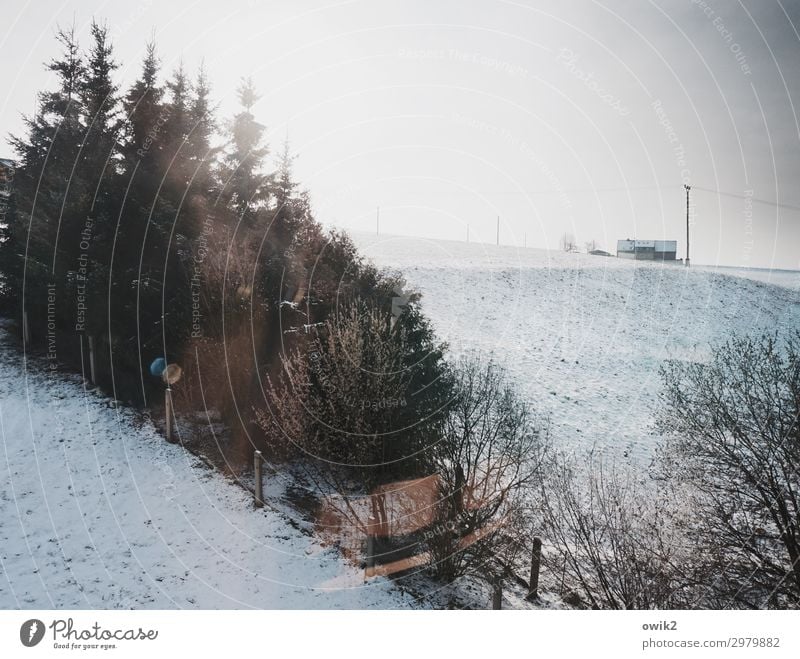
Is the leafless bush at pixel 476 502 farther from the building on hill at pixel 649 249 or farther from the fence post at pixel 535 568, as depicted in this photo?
the building on hill at pixel 649 249

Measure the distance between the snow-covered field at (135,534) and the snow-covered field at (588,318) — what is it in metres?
9.85

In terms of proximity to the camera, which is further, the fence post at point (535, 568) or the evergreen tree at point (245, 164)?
the evergreen tree at point (245, 164)

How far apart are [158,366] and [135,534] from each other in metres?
4.75

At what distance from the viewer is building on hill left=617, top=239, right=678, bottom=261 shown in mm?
42156

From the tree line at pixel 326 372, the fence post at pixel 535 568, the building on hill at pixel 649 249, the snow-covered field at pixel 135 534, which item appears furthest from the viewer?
the building on hill at pixel 649 249

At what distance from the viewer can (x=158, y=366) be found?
10.6 metres

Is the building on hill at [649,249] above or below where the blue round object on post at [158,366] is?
above

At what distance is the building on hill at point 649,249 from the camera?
42.2 metres

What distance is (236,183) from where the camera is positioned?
14.1m
